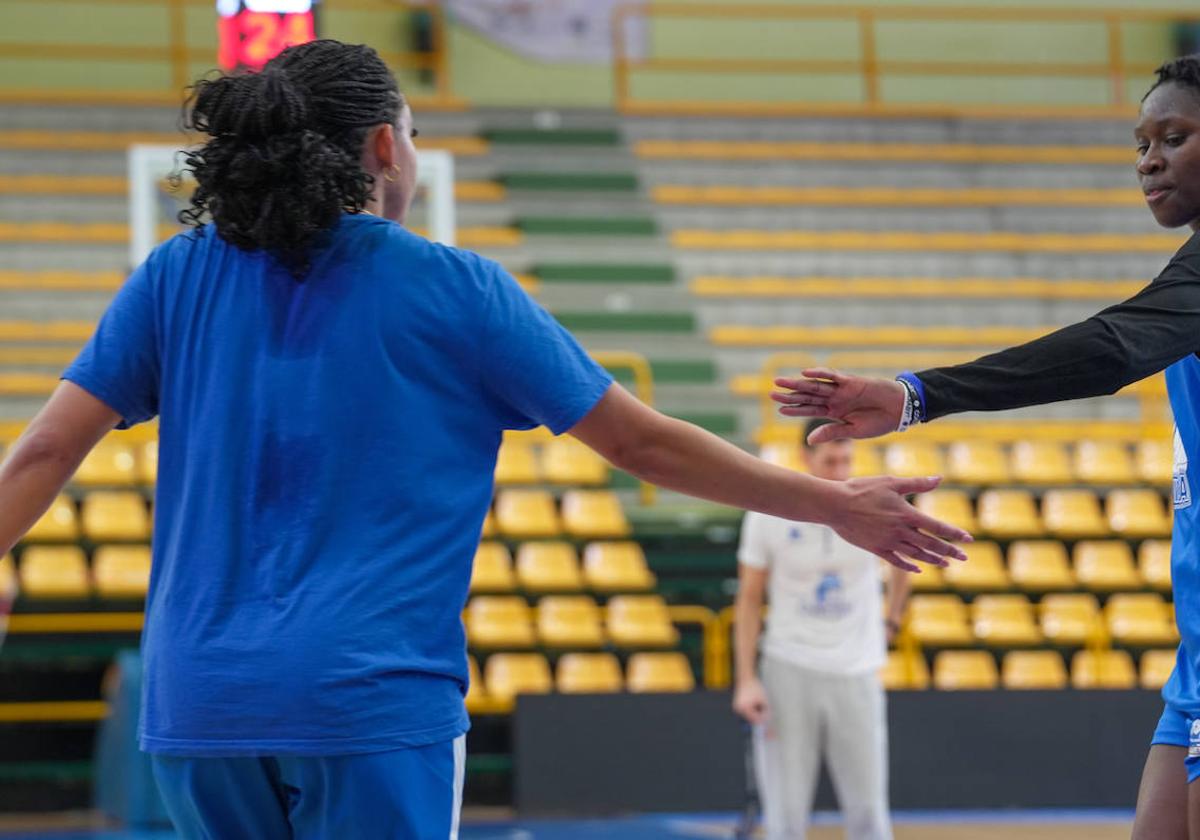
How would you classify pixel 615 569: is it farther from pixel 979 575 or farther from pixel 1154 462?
pixel 1154 462

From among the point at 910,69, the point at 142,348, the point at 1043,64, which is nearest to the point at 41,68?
the point at 910,69

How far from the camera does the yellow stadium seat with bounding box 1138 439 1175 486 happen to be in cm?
1370

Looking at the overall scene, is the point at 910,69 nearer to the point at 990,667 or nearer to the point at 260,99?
the point at 990,667

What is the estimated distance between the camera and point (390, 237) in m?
2.42

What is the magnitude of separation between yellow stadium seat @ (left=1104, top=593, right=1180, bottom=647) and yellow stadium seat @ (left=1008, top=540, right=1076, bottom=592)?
15.0 inches

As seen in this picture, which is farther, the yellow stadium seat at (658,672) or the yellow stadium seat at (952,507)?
the yellow stadium seat at (952,507)

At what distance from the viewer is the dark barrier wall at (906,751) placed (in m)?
10.6

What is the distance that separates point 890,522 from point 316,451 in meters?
0.84

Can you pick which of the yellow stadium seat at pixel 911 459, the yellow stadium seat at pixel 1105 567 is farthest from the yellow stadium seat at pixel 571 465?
the yellow stadium seat at pixel 1105 567

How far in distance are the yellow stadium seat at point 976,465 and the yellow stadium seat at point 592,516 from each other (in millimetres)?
2707

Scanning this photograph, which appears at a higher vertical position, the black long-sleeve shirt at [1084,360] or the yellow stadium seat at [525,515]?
the black long-sleeve shirt at [1084,360]

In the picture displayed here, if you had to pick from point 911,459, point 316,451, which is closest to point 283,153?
point 316,451

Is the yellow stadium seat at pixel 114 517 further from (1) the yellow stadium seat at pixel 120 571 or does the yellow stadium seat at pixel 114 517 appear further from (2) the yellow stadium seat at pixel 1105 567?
(2) the yellow stadium seat at pixel 1105 567

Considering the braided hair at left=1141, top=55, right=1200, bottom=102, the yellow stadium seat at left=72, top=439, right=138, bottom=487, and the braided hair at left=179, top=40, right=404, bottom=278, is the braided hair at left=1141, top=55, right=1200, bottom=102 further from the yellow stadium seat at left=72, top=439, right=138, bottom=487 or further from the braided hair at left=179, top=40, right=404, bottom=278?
the yellow stadium seat at left=72, top=439, right=138, bottom=487
